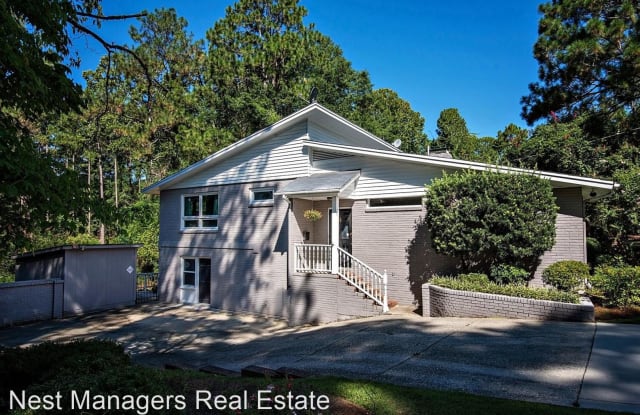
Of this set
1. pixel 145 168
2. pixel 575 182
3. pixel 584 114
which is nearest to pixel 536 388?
pixel 575 182

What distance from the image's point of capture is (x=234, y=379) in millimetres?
4992

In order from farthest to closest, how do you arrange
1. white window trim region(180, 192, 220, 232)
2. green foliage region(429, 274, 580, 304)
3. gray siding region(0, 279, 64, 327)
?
white window trim region(180, 192, 220, 232) → gray siding region(0, 279, 64, 327) → green foliage region(429, 274, 580, 304)

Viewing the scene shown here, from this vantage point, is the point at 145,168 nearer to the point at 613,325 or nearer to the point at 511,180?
the point at 511,180

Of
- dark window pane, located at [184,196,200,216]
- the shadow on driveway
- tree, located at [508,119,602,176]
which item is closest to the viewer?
the shadow on driveway

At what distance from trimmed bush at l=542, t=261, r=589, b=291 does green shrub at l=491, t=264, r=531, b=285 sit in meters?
0.57

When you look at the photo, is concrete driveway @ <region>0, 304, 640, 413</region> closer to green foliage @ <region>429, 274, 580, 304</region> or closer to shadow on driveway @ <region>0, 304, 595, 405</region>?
shadow on driveway @ <region>0, 304, 595, 405</region>

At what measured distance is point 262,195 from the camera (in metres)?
15.2

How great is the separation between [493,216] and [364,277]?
4202 millimetres

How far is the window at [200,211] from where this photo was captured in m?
16.6

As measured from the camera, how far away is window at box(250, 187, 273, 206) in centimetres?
1490

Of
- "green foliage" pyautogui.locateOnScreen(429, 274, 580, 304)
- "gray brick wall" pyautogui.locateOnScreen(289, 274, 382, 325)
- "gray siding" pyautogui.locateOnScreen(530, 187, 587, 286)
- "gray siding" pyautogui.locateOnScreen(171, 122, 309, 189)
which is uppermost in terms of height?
"gray siding" pyautogui.locateOnScreen(171, 122, 309, 189)

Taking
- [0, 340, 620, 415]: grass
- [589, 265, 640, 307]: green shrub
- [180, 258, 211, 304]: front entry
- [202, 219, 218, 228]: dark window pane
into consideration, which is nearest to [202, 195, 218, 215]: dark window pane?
[202, 219, 218, 228]: dark window pane

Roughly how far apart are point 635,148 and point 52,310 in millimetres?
22973

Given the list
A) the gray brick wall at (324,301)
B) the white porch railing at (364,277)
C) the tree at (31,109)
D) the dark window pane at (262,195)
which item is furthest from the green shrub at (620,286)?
the tree at (31,109)
